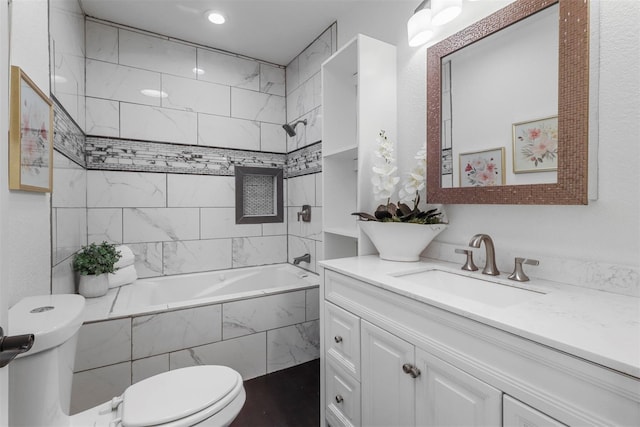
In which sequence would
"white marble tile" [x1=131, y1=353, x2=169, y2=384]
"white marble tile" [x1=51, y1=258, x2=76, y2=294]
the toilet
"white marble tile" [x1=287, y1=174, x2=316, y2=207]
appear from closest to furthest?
the toilet < "white marble tile" [x1=51, y1=258, x2=76, y2=294] < "white marble tile" [x1=131, y1=353, x2=169, y2=384] < "white marble tile" [x1=287, y1=174, x2=316, y2=207]

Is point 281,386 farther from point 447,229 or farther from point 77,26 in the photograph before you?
point 77,26

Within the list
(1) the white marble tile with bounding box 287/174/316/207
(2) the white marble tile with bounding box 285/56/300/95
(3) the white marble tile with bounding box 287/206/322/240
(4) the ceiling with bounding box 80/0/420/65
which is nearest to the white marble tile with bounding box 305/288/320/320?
(3) the white marble tile with bounding box 287/206/322/240

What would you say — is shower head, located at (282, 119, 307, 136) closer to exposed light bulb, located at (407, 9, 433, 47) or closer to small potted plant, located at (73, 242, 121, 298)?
exposed light bulb, located at (407, 9, 433, 47)

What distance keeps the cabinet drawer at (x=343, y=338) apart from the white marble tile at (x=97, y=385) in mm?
1237

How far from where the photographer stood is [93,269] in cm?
195

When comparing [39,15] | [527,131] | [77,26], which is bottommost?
[527,131]

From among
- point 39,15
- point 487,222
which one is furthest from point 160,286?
point 487,222

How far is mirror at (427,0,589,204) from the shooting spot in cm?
95

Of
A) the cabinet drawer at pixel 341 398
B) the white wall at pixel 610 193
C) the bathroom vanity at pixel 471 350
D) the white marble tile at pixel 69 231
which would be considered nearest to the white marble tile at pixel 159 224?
the white marble tile at pixel 69 231

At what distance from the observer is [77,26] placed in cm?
204

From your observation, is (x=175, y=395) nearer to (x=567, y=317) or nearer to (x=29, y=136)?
(x=29, y=136)

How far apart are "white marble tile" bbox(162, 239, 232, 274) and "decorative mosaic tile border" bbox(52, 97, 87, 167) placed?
0.93m

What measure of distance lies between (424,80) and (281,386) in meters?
2.01

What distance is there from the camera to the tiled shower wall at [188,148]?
7.70 feet
